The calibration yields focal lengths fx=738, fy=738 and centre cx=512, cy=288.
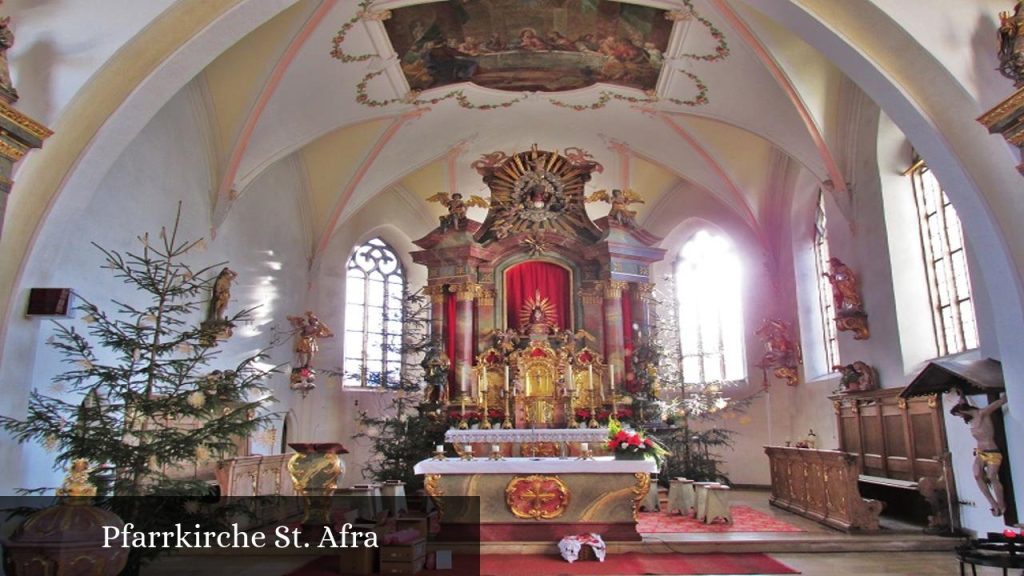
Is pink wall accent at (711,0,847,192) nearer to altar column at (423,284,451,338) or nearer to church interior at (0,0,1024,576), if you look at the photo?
church interior at (0,0,1024,576)

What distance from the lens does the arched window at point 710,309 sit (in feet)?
56.0

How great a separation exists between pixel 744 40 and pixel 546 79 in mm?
4109

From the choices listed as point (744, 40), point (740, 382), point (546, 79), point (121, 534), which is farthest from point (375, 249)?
point (121, 534)

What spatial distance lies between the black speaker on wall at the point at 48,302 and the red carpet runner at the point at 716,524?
7.41 m

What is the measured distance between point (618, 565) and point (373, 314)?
37.3ft

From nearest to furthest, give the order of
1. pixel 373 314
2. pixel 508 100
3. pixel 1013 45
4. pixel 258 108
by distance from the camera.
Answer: pixel 1013 45
pixel 258 108
pixel 508 100
pixel 373 314

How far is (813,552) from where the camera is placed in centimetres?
859

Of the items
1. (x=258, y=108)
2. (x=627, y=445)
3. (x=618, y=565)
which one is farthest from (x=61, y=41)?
(x=627, y=445)

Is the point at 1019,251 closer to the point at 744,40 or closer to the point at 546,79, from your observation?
the point at 744,40

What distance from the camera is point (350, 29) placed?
11289mm

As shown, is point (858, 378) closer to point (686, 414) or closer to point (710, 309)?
point (686, 414)

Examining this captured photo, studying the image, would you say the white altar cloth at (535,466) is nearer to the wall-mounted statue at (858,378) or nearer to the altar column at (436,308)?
the wall-mounted statue at (858,378)

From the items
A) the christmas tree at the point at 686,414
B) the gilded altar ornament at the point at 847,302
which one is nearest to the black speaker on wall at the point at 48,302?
the christmas tree at the point at 686,414

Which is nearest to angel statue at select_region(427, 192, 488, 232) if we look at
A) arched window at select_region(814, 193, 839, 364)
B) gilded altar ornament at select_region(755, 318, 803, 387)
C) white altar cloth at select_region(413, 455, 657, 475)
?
gilded altar ornament at select_region(755, 318, 803, 387)
